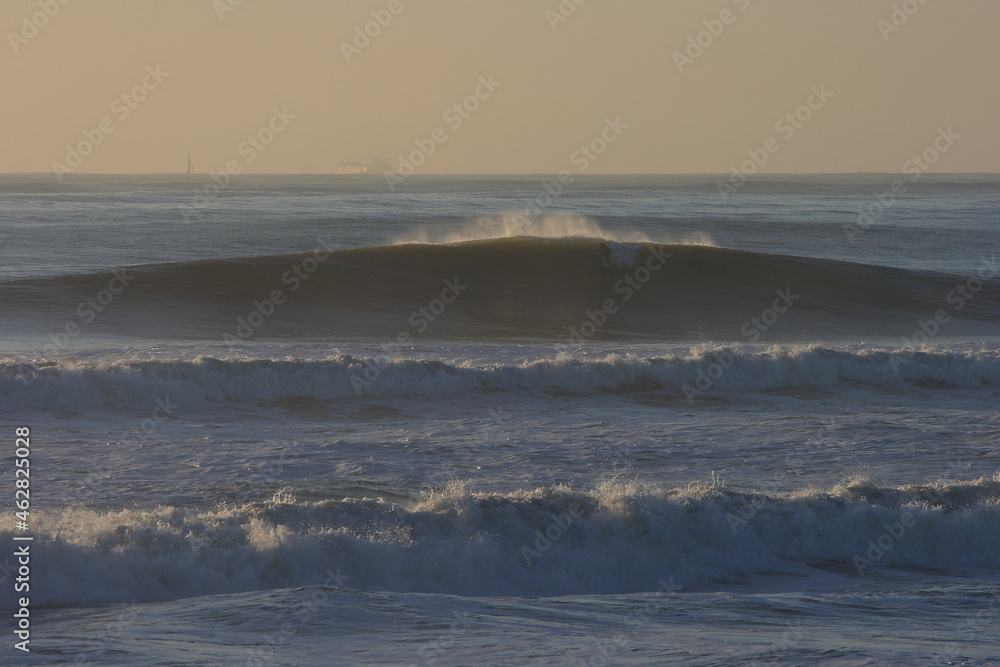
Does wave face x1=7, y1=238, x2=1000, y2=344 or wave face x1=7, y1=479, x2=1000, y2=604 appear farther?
wave face x1=7, y1=238, x2=1000, y2=344

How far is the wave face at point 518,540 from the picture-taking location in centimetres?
635

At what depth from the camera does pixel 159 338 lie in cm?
1664

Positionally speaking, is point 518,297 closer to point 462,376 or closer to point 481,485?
point 462,376

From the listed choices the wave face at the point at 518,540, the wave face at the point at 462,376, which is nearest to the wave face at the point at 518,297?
the wave face at the point at 462,376

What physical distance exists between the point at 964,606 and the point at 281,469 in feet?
17.9

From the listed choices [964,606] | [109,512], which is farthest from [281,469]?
[964,606]

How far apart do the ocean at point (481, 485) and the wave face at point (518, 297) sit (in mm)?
197

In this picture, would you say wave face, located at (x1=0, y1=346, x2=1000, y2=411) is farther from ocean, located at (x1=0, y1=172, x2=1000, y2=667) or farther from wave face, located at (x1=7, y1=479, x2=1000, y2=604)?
wave face, located at (x1=7, y1=479, x2=1000, y2=604)

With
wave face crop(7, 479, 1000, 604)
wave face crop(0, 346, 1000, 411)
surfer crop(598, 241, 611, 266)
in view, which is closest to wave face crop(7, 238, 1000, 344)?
surfer crop(598, 241, 611, 266)

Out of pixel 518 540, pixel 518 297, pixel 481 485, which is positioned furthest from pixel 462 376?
pixel 518 297

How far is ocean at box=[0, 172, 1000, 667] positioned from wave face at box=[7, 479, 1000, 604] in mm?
21

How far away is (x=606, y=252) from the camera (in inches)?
1088

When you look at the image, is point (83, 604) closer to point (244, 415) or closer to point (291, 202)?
point (244, 415)

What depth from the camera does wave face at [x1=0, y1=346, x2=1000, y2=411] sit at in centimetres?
1156
